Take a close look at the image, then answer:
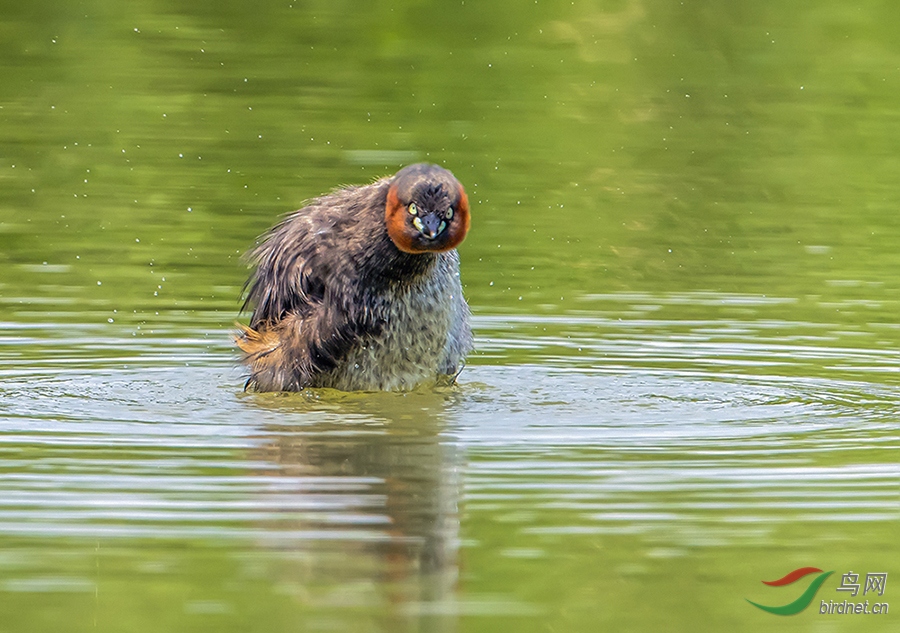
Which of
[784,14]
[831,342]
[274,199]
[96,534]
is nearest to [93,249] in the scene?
[274,199]

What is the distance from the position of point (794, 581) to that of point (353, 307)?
4018mm

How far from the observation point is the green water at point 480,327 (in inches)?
311

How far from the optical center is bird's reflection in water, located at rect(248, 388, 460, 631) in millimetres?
7473

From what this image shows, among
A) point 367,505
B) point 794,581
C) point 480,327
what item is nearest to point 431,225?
point 367,505

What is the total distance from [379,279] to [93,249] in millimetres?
4913

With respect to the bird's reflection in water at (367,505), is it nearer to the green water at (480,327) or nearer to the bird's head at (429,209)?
the green water at (480,327)

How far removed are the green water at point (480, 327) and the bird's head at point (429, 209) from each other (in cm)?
100

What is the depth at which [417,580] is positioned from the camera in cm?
775

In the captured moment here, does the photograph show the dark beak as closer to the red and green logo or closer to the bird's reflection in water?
the bird's reflection in water

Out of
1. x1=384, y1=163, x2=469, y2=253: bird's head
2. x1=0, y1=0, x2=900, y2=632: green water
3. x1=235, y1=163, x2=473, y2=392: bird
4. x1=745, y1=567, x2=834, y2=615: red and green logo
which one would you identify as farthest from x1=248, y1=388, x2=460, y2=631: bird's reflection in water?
x1=745, y1=567, x2=834, y2=615: red and green logo

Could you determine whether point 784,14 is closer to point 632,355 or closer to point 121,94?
point 121,94

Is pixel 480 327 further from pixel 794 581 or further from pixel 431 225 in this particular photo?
pixel 794 581

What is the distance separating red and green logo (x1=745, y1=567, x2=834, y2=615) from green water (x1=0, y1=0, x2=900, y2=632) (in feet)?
0.14

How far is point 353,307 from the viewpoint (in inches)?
444
